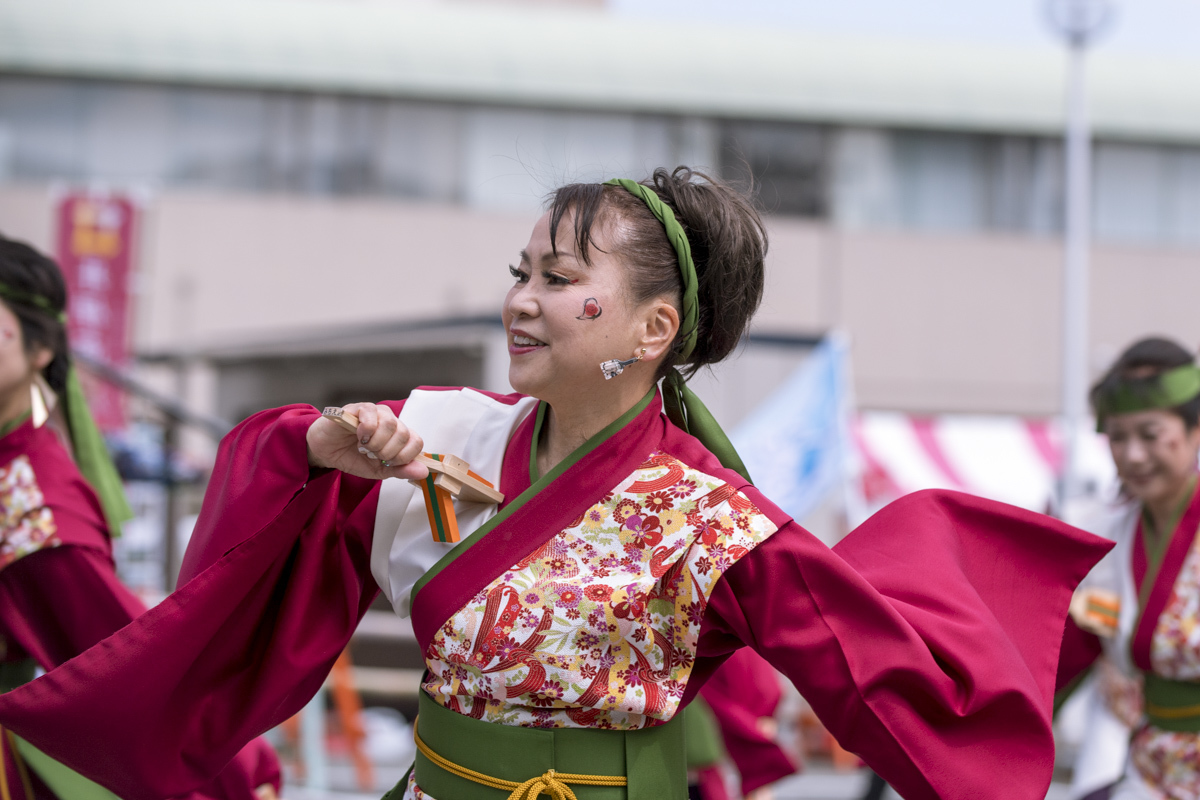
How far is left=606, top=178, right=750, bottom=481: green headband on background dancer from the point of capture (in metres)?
1.63

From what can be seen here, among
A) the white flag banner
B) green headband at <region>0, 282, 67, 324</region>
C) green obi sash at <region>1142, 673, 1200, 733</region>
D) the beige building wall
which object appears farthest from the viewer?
the beige building wall

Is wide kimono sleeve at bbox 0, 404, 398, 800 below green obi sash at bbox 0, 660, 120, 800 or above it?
above

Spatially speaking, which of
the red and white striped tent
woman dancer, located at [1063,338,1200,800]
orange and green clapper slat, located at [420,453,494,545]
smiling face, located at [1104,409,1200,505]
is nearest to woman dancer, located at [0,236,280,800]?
orange and green clapper slat, located at [420,453,494,545]

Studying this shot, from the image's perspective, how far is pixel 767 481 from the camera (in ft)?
18.2

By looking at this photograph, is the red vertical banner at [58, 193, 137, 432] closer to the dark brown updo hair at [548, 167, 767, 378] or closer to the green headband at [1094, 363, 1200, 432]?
the green headband at [1094, 363, 1200, 432]

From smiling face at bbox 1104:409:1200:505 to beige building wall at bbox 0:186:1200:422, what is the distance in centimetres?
689

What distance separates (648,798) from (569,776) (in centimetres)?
12

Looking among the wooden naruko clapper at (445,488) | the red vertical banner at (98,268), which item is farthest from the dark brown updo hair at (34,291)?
the red vertical banner at (98,268)

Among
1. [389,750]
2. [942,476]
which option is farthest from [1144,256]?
[389,750]

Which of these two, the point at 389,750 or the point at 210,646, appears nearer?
the point at 210,646

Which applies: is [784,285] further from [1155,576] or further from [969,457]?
[1155,576]

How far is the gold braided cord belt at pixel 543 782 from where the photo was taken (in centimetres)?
154

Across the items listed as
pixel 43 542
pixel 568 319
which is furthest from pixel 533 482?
pixel 43 542

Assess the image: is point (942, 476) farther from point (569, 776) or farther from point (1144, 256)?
point (569, 776)
